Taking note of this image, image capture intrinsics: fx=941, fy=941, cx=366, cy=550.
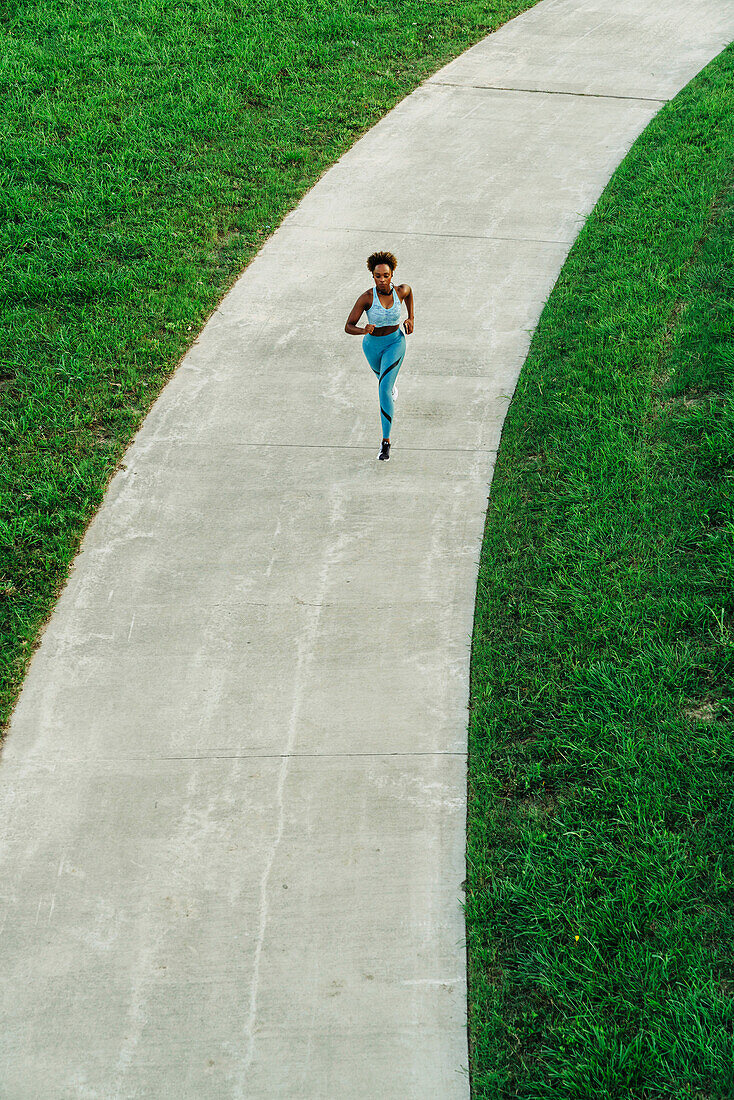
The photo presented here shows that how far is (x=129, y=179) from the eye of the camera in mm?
9453

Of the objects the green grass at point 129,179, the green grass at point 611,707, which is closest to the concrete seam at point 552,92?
the green grass at point 129,179

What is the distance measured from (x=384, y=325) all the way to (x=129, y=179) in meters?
4.74

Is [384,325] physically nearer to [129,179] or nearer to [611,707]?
[611,707]

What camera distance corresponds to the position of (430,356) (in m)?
7.53

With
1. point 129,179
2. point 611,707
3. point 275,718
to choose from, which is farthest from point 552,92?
point 275,718

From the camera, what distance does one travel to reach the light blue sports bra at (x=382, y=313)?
6.07 m

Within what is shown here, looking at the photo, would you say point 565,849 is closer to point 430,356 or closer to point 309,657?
point 309,657

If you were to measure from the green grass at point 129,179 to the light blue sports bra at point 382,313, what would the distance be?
2.05 m

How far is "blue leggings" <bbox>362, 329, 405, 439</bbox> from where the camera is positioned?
6.20 metres

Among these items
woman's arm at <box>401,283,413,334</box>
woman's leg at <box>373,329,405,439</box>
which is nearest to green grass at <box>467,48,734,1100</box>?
woman's leg at <box>373,329,405,439</box>

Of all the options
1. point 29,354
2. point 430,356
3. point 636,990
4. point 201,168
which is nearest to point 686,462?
point 430,356

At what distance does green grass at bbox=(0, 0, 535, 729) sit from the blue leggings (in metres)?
1.93

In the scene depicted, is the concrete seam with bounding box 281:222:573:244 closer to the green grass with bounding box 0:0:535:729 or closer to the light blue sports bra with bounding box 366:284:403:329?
the green grass with bounding box 0:0:535:729

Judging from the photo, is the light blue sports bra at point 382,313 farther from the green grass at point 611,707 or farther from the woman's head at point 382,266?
the green grass at point 611,707
